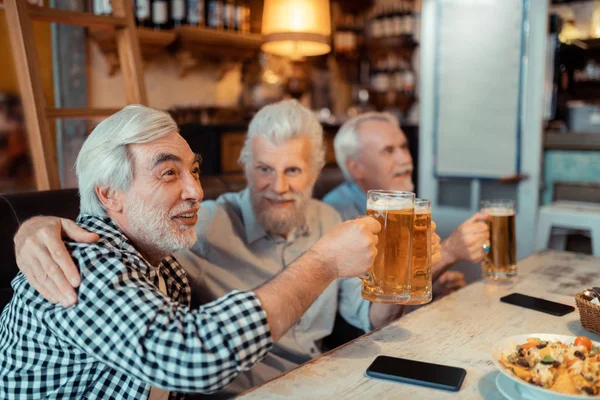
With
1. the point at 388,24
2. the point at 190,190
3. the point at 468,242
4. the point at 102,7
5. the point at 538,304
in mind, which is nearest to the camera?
the point at 190,190

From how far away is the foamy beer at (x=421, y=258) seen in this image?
1.10 m

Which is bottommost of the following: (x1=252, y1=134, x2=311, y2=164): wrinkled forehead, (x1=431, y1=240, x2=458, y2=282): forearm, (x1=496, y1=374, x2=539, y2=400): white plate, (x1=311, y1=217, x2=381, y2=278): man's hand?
(x1=496, y1=374, x2=539, y2=400): white plate

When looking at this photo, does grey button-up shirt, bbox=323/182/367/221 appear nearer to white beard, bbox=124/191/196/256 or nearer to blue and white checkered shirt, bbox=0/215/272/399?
white beard, bbox=124/191/196/256

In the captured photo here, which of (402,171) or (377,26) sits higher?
(377,26)

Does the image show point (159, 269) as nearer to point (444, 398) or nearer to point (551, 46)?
point (444, 398)

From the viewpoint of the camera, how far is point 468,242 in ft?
5.07

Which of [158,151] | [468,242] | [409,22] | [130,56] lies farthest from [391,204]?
[409,22]

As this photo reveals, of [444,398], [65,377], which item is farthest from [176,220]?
[444,398]

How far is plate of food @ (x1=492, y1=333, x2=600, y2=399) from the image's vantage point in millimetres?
784

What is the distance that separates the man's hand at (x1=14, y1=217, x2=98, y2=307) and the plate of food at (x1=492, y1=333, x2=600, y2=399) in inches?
28.1

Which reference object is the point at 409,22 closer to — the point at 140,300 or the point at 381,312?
the point at 381,312

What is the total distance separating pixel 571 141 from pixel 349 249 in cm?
314

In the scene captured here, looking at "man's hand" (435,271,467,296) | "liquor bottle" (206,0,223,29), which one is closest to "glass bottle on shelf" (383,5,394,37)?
"liquor bottle" (206,0,223,29)

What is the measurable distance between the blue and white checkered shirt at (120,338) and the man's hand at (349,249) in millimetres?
191
